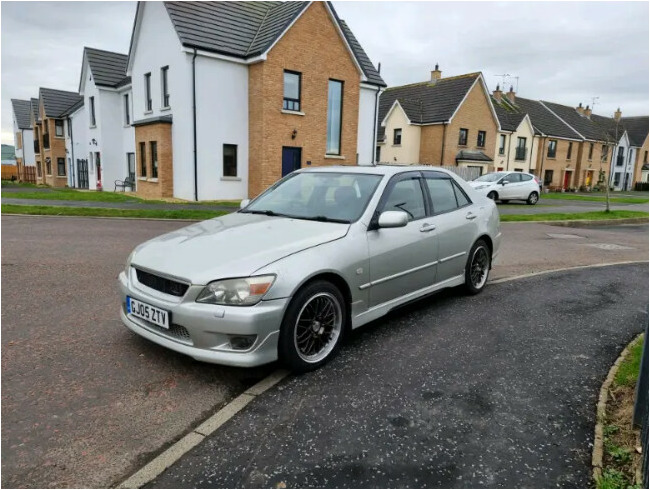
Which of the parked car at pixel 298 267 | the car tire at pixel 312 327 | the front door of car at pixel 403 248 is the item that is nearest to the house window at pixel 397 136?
the parked car at pixel 298 267

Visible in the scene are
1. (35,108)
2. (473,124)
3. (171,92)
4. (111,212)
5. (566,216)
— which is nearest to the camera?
(111,212)

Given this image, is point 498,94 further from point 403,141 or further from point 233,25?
point 233,25

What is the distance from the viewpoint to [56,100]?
4009 centimetres

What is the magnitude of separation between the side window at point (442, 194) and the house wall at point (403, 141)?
105 ft

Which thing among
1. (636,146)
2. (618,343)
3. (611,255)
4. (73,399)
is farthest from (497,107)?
(73,399)

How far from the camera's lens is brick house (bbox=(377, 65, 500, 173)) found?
35625 mm

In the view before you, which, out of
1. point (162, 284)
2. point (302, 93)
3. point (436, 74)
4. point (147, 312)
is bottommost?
point (147, 312)

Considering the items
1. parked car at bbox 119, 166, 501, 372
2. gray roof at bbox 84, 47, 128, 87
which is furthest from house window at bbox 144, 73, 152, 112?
parked car at bbox 119, 166, 501, 372

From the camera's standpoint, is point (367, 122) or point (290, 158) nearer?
point (290, 158)

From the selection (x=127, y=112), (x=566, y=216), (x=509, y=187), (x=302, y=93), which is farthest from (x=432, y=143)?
(x=127, y=112)

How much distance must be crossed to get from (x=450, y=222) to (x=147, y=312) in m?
3.38

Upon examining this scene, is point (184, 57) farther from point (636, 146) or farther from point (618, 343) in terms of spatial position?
point (636, 146)

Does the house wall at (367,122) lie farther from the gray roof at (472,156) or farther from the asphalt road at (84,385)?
the asphalt road at (84,385)

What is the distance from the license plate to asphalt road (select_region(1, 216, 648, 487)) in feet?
1.35
